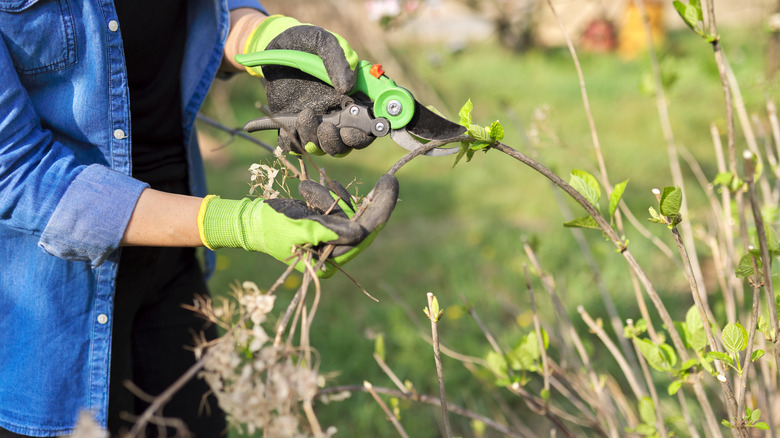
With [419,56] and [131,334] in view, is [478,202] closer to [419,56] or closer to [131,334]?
[131,334]

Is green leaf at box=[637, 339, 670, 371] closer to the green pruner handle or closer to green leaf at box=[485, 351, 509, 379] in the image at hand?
green leaf at box=[485, 351, 509, 379]

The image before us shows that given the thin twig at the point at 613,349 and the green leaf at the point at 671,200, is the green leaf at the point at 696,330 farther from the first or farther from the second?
the green leaf at the point at 671,200

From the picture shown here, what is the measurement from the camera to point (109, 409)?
5.13ft

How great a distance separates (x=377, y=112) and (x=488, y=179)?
3.27m

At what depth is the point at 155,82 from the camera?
1567 millimetres

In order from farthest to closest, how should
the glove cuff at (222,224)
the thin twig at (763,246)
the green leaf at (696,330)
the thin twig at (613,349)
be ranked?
the thin twig at (613,349) → the green leaf at (696,330) → the glove cuff at (222,224) → the thin twig at (763,246)

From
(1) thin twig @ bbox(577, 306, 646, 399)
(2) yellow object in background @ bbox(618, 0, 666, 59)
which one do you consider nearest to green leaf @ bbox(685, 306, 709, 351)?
(1) thin twig @ bbox(577, 306, 646, 399)

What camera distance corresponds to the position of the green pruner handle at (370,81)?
1379mm

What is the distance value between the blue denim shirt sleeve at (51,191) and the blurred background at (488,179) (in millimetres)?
365

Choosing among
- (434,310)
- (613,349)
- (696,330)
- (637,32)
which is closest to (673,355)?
(696,330)

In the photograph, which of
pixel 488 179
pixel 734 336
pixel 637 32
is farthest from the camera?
pixel 637 32

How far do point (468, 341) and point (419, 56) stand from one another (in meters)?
5.46

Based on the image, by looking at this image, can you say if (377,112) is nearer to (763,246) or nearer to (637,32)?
(763,246)

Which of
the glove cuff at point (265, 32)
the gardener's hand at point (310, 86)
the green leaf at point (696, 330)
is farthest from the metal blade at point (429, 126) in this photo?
the green leaf at point (696, 330)
